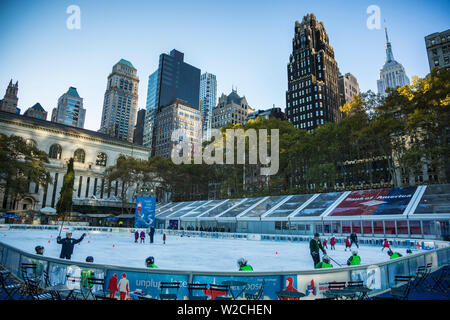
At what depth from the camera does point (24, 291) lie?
30.9 ft

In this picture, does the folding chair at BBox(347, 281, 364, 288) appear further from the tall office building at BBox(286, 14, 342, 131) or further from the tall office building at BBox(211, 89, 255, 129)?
the tall office building at BBox(211, 89, 255, 129)

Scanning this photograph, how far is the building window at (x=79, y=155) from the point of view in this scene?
80438 millimetres

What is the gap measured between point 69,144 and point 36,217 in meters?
22.4

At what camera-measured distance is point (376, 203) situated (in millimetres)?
32469

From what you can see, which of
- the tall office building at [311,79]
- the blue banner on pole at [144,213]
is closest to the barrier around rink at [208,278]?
the blue banner on pole at [144,213]

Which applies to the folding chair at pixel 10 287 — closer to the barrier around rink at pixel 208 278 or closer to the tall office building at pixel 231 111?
the barrier around rink at pixel 208 278

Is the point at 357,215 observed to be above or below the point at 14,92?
below

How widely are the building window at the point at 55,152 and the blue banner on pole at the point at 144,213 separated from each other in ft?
164

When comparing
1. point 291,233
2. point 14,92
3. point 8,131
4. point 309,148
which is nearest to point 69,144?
point 8,131

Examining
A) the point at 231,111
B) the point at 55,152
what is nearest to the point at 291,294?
the point at 55,152

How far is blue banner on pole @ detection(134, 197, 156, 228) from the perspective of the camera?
39625 mm

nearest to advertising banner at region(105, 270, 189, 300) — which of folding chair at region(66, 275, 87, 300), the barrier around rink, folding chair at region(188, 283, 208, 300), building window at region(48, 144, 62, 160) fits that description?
the barrier around rink

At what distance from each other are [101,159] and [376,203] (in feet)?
245
